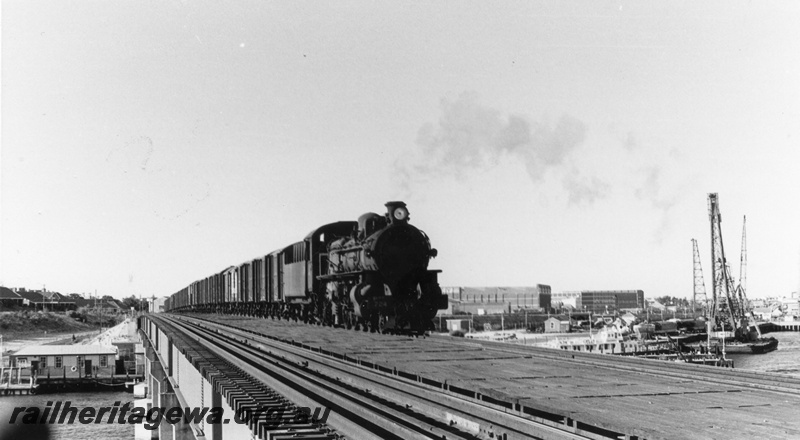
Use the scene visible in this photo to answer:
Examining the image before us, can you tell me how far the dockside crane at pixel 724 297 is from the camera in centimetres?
10656

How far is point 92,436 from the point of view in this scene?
4206cm

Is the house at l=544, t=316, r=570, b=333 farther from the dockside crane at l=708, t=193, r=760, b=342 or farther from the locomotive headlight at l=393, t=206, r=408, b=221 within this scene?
the locomotive headlight at l=393, t=206, r=408, b=221

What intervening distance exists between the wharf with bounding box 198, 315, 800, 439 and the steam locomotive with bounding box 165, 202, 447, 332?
6.69 metres

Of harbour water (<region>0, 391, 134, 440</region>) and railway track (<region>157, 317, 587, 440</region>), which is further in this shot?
railway track (<region>157, 317, 587, 440</region>)

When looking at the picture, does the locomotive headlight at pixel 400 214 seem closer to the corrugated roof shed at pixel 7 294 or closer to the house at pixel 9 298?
the house at pixel 9 298

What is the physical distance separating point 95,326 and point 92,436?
11164cm

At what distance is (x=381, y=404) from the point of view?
10602 millimetres

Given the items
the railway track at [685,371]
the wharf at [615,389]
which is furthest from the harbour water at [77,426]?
the railway track at [685,371]

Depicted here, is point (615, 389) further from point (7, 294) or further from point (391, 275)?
point (7, 294)

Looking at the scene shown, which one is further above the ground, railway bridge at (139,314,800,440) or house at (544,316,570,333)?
railway bridge at (139,314,800,440)

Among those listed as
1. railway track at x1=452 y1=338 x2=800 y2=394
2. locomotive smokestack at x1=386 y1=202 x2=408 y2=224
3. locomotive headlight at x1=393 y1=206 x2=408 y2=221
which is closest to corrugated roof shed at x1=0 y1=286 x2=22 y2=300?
locomotive smokestack at x1=386 y1=202 x2=408 y2=224

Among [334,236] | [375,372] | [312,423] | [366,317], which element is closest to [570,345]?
[334,236]

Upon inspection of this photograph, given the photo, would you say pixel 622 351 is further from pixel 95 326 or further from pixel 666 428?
pixel 95 326

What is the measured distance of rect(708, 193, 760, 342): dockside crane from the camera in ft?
350
